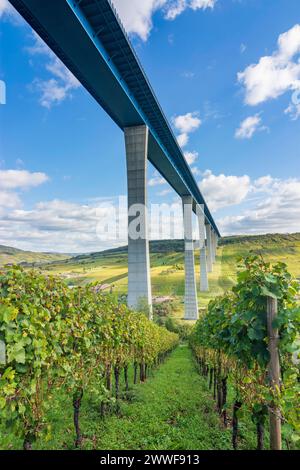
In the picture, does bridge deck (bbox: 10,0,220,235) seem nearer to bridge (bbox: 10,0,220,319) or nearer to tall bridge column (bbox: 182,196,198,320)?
bridge (bbox: 10,0,220,319)

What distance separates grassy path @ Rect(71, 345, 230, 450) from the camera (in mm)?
4863

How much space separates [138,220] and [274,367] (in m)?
16.1

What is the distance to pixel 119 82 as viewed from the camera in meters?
14.0

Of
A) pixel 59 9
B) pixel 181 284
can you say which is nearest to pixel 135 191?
pixel 59 9

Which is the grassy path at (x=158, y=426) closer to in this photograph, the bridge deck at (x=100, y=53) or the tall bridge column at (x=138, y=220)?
the tall bridge column at (x=138, y=220)

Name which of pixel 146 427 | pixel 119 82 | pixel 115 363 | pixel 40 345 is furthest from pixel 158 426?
pixel 119 82

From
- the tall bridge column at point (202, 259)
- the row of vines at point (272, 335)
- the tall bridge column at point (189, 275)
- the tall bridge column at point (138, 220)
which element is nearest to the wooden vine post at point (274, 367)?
the row of vines at point (272, 335)

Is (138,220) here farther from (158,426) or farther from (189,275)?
(189,275)

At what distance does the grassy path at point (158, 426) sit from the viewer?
4863 mm

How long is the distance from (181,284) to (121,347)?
173 ft

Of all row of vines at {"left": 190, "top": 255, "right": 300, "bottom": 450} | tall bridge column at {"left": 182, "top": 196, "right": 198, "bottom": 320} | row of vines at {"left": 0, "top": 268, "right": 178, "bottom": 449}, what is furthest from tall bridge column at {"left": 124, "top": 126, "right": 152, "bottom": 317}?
tall bridge column at {"left": 182, "top": 196, "right": 198, "bottom": 320}

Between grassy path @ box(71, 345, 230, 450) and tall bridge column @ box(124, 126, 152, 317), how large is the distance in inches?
429

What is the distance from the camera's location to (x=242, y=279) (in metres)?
3.30

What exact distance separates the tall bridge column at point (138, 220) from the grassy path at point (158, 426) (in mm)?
10889
